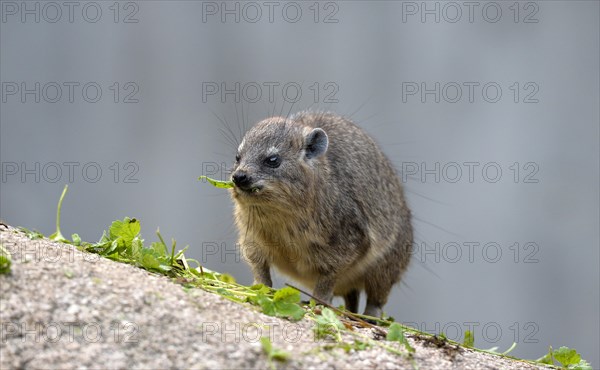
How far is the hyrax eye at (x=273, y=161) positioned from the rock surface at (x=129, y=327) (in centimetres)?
141

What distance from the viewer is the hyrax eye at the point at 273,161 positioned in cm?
501

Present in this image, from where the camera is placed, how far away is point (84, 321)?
3.11 meters

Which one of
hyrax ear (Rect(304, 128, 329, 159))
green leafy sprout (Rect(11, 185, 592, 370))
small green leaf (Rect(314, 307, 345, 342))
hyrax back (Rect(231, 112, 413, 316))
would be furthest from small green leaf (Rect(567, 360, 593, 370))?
hyrax ear (Rect(304, 128, 329, 159))

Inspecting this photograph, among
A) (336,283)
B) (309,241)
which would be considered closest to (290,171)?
(309,241)

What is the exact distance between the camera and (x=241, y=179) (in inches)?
187

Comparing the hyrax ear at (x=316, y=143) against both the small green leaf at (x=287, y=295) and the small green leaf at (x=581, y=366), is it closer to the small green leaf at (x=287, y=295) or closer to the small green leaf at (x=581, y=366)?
the small green leaf at (x=287, y=295)

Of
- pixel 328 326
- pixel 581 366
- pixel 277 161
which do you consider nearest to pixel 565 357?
pixel 581 366

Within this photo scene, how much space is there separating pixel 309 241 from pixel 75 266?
1916mm

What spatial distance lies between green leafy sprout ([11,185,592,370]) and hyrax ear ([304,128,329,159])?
0.76m

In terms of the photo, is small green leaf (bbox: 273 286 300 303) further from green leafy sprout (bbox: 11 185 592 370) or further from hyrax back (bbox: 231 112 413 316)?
hyrax back (bbox: 231 112 413 316)

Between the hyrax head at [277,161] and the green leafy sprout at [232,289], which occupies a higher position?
the hyrax head at [277,161]

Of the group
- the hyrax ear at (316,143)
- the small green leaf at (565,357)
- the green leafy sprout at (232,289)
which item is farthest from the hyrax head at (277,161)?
the small green leaf at (565,357)

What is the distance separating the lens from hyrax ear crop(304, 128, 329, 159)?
5.28 m

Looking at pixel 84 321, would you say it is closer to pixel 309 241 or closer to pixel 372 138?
pixel 309 241
